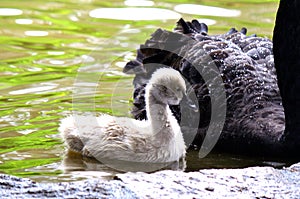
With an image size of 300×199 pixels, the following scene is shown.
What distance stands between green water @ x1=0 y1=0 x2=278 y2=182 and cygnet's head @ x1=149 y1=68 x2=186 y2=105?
0.37 metres

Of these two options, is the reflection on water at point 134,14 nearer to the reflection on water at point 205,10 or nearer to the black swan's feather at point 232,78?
the reflection on water at point 205,10

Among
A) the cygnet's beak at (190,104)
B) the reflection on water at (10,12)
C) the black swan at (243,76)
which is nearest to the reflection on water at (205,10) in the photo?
the reflection on water at (10,12)

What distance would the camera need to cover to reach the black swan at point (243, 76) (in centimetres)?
495

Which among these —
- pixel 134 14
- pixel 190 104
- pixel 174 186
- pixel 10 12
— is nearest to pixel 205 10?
pixel 134 14

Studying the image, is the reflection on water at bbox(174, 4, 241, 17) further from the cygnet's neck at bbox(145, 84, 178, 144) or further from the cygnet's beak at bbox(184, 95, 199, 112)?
the cygnet's neck at bbox(145, 84, 178, 144)

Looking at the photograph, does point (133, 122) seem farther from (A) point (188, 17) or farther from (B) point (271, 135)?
(A) point (188, 17)

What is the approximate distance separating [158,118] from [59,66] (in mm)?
2226

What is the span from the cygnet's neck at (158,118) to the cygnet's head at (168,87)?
2 centimetres

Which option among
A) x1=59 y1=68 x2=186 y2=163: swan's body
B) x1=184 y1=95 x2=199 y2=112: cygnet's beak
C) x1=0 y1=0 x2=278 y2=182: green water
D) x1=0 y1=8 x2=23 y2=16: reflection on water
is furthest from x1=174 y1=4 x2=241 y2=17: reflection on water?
x1=59 y1=68 x2=186 y2=163: swan's body

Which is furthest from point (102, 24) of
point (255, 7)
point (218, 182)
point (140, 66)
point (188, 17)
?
point (218, 182)

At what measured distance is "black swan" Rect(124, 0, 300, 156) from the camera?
16.2 feet

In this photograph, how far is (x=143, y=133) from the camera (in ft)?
16.0

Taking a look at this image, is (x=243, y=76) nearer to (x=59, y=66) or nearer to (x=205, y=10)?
(x=59, y=66)

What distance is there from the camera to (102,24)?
8445mm
